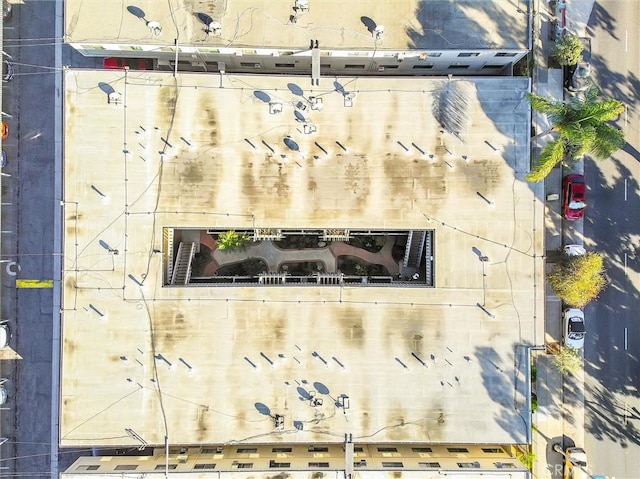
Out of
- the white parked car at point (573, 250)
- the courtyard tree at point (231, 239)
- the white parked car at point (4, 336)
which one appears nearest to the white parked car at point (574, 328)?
the white parked car at point (573, 250)

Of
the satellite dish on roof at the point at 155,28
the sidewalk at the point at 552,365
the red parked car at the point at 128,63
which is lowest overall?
the sidewalk at the point at 552,365

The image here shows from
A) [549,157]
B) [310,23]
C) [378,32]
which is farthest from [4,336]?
[549,157]

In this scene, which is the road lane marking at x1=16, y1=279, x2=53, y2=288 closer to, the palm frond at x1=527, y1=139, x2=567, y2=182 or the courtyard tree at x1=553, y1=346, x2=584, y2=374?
the palm frond at x1=527, y1=139, x2=567, y2=182

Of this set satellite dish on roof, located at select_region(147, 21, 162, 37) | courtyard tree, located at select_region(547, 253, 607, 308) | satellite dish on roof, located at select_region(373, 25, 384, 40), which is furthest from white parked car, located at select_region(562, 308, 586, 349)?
satellite dish on roof, located at select_region(147, 21, 162, 37)

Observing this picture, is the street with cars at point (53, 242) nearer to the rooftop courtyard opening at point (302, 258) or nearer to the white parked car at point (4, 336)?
the white parked car at point (4, 336)

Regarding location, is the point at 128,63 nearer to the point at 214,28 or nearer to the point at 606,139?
the point at 214,28

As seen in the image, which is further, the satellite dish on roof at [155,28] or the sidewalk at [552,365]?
the sidewalk at [552,365]
